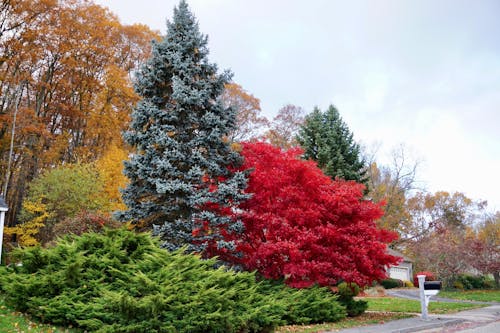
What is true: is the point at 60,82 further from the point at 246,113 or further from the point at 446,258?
the point at 446,258

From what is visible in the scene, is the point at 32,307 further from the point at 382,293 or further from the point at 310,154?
the point at 382,293

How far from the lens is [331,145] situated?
25609mm

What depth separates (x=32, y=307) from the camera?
28.4ft

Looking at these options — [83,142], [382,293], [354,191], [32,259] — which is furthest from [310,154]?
[32,259]

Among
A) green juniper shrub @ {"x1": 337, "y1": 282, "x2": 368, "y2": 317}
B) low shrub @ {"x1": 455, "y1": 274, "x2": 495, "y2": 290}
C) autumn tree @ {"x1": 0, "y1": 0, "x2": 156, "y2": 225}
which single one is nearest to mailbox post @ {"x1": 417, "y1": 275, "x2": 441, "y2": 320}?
green juniper shrub @ {"x1": 337, "y1": 282, "x2": 368, "y2": 317}

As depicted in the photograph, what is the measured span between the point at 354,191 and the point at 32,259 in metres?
9.17

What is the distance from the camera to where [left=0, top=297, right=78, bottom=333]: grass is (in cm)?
796

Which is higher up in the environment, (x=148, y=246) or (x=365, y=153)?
(x=365, y=153)

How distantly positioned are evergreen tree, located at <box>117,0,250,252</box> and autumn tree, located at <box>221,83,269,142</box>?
1673 cm

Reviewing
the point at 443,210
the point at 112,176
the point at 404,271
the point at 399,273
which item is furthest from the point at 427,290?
the point at 443,210

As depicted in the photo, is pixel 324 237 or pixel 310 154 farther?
pixel 310 154

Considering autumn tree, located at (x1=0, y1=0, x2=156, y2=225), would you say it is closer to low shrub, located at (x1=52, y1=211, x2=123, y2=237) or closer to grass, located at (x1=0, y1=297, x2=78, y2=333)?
low shrub, located at (x1=52, y1=211, x2=123, y2=237)

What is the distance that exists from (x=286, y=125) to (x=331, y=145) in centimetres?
902

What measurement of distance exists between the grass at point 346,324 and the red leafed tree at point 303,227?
1.22 m
